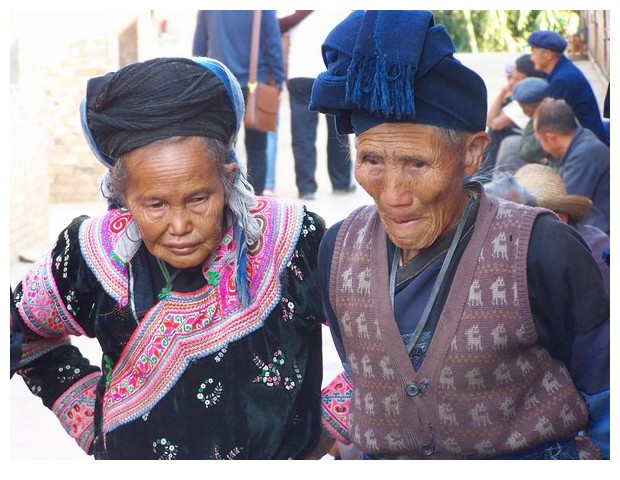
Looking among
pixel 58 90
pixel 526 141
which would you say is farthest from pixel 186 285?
→ pixel 58 90

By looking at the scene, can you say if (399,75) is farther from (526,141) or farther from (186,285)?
(526,141)

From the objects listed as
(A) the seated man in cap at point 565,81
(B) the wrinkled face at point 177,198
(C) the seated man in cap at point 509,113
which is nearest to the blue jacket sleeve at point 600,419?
(B) the wrinkled face at point 177,198

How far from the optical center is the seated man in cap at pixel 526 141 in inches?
333

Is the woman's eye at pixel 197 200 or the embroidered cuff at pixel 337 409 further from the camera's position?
the embroidered cuff at pixel 337 409

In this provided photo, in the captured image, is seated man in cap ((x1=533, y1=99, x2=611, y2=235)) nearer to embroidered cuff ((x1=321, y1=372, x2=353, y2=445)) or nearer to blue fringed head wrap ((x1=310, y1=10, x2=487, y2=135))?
embroidered cuff ((x1=321, y1=372, x2=353, y2=445))

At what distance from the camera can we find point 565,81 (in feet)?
32.6

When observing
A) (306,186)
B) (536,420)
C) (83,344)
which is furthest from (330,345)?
(306,186)

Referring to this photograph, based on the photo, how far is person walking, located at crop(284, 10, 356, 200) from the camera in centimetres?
1100

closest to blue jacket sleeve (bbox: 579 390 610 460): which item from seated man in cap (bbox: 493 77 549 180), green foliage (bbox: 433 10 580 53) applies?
seated man in cap (bbox: 493 77 549 180)

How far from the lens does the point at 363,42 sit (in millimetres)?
2674

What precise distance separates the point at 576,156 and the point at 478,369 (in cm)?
510

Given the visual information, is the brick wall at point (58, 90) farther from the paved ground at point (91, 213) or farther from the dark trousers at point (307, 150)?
the dark trousers at point (307, 150)

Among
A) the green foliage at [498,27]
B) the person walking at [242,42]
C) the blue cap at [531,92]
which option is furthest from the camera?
the green foliage at [498,27]

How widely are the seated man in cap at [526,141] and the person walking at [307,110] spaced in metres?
1.82
